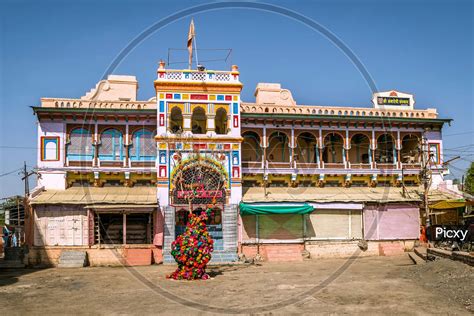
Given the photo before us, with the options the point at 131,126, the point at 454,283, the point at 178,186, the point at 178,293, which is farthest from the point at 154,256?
the point at 454,283

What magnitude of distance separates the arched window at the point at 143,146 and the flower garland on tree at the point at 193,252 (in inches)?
416

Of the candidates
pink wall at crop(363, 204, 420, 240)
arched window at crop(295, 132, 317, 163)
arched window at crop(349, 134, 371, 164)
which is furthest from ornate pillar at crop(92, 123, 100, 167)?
arched window at crop(349, 134, 371, 164)

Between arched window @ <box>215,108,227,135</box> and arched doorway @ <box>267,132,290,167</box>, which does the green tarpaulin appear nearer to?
arched doorway @ <box>267,132,290,167</box>

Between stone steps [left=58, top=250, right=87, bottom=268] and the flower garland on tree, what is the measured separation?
785 cm

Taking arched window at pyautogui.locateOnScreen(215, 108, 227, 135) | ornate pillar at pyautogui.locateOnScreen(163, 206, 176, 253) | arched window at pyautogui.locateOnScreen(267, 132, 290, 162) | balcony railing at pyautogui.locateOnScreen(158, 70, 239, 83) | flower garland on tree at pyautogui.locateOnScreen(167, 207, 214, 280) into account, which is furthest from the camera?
arched window at pyautogui.locateOnScreen(267, 132, 290, 162)

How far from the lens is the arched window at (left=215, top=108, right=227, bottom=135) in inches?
1293

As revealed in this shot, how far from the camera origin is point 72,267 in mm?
27906

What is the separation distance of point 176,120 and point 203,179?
15.4ft

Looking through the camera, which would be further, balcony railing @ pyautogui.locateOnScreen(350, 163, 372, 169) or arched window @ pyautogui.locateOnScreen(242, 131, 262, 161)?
balcony railing @ pyautogui.locateOnScreen(350, 163, 372, 169)

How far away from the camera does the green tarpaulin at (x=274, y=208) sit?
2994 cm

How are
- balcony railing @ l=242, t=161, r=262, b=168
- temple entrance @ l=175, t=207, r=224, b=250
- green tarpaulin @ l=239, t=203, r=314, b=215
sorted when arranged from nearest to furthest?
green tarpaulin @ l=239, t=203, r=314, b=215, temple entrance @ l=175, t=207, r=224, b=250, balcony railing @ l=242, t=161, r=262, b=168

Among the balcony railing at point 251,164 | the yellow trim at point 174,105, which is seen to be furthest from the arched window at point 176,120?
the balcony railing at point 251,164

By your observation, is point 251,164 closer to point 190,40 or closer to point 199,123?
point 199,123

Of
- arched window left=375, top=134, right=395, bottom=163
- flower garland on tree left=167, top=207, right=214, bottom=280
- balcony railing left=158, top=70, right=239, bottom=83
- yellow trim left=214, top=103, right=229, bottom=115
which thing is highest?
balcony railing left=158, top=70, right=239, bottom=83
